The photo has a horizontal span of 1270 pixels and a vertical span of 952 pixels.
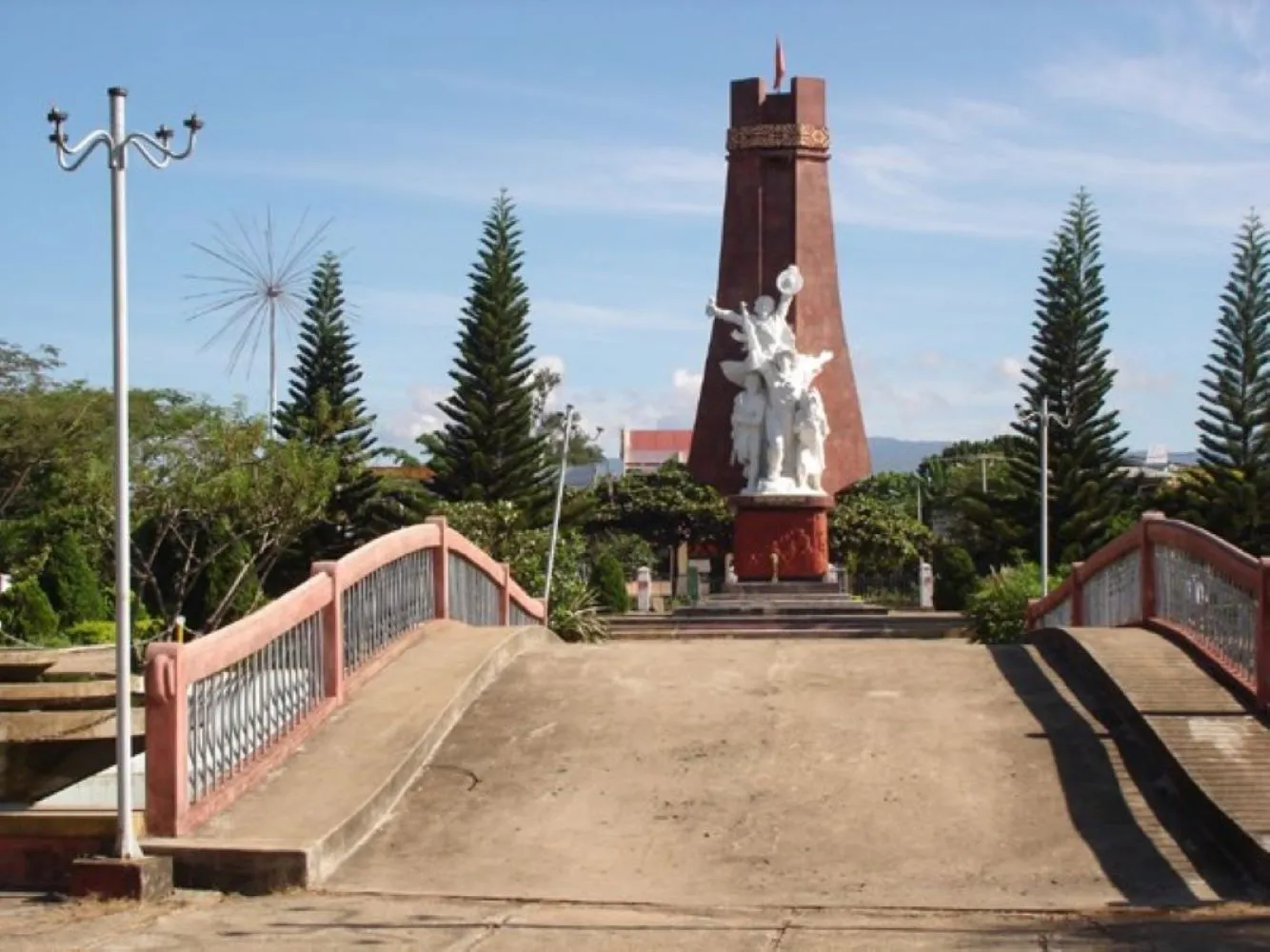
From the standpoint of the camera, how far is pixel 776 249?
29438mm

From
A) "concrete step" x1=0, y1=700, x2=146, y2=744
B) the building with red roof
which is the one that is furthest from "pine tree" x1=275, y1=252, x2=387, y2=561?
the building with red roof

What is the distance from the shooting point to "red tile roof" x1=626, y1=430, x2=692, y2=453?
333 ft

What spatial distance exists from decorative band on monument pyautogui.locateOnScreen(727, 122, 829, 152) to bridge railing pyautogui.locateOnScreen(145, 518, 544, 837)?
18.6 m

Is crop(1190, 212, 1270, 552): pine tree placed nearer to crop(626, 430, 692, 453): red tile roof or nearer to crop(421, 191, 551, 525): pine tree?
crop(421, 191, 551, 525): pine tree

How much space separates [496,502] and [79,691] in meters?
19.0

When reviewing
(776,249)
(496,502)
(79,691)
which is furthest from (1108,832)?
(496,502)

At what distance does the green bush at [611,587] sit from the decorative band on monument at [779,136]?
8566mm

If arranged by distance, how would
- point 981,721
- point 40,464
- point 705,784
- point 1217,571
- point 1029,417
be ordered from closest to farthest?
1. point 705,784
2. point 981,721
3. point 1217,571
4. point 40,464
5. point 1029,417

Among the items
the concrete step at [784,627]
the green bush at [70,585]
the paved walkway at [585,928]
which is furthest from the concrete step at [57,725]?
the green bush at [70,585]

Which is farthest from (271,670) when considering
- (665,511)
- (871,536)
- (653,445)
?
(653,445)

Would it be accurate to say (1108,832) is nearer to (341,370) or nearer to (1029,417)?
(1029,417)

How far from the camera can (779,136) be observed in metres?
29.4

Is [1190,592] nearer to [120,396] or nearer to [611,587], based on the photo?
[120,396]

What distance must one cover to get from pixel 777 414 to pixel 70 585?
10.8 meters
